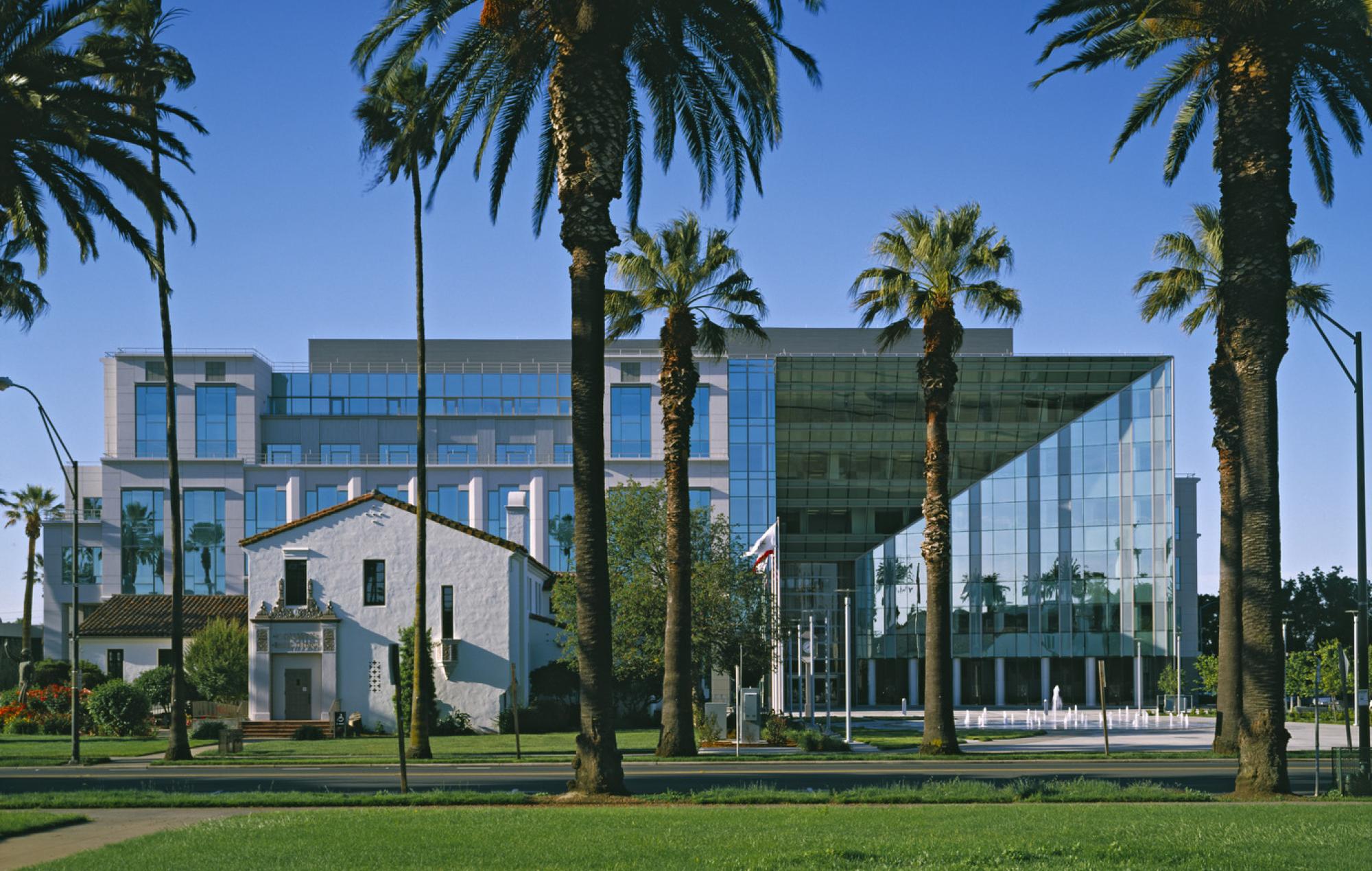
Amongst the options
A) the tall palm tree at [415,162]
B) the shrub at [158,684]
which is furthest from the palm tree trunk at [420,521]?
the shrub at [158,684]

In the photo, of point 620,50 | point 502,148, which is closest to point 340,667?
point 502,148

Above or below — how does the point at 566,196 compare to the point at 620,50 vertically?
below

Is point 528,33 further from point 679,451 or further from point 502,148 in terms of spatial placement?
point 679,451

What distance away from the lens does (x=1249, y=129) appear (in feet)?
73.5

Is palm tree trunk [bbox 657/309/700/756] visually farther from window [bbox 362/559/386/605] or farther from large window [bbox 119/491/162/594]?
large window [bbox 119/491/162/594]

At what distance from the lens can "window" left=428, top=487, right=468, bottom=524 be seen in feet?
288

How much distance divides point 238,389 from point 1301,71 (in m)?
74.9

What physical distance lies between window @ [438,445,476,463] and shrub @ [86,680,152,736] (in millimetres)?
41433

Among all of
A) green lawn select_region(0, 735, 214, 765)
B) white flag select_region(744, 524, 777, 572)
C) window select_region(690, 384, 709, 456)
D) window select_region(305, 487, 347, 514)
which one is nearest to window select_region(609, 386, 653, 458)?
window select_region(690, 384, 709, 456)

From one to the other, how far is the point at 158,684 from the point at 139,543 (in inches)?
1325

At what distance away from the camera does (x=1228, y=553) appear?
3528 centimetres

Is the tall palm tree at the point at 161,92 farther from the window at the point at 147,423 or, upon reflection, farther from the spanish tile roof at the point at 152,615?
the window at the point at 147,423

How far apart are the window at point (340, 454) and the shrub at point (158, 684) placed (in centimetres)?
3504

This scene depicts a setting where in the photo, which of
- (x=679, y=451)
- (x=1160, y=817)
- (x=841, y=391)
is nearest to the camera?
(x=1160, y=817)
